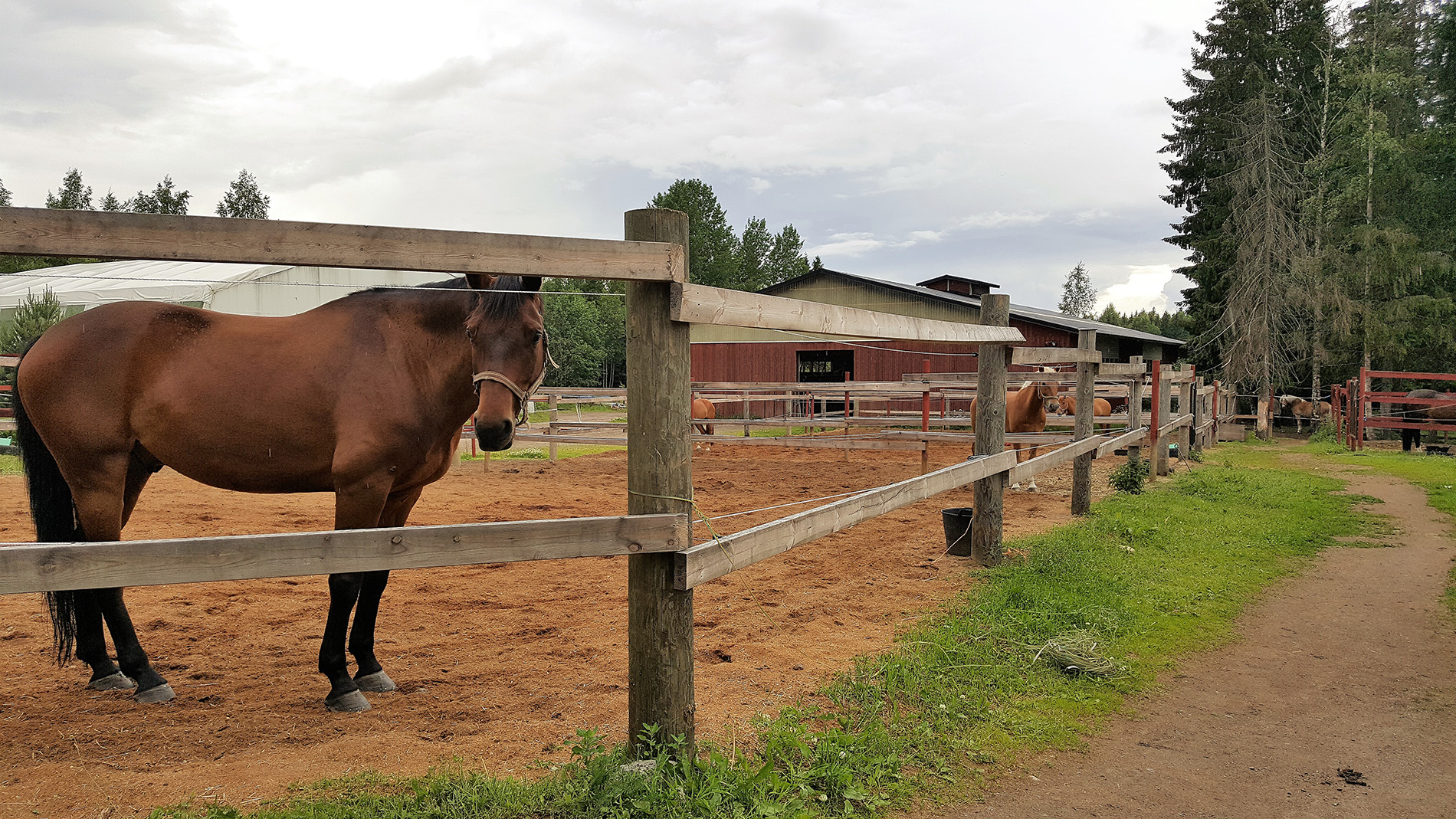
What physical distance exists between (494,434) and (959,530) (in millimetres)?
4337

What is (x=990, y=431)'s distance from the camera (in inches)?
240

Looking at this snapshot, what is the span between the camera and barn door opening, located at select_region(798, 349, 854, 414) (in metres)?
25.8

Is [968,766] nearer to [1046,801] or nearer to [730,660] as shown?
[1046,801]

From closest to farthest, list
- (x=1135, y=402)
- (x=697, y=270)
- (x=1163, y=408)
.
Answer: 1. (x=1135, y=402)
2. (x=1163, y=408)
3. (x=697, y=270)

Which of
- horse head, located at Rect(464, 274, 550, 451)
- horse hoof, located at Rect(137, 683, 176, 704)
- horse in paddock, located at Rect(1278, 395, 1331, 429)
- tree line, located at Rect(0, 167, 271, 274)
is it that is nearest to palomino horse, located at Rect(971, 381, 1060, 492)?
horse head, located at Rect(464, 274, 550, 451)

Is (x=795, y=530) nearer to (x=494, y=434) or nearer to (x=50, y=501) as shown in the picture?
(x=494, y=434)

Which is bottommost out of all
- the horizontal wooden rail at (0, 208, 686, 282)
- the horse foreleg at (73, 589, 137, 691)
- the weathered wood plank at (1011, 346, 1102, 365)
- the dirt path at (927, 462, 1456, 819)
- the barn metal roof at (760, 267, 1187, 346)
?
the dirt path at (927, 462, 1456, 819)

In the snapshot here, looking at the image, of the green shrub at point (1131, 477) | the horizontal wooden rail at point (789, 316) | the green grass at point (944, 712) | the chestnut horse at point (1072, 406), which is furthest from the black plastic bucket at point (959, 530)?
the chestnut horse at point (1072, 406)

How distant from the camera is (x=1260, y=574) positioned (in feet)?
19.6

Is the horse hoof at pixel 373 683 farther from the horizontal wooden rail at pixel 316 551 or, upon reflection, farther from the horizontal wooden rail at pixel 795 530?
the horizontal wooden rail at pixel 795 530

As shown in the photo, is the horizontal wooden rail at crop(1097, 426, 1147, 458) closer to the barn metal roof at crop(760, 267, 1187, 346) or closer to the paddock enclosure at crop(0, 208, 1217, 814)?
the paddock enclosure at crop(0, 208, 1217, 814)

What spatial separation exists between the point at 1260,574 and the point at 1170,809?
13.3ft

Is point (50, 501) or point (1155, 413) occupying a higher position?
point (1155, 413)

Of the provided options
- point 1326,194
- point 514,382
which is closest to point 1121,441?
point 514,382
